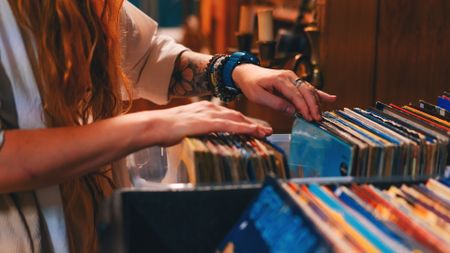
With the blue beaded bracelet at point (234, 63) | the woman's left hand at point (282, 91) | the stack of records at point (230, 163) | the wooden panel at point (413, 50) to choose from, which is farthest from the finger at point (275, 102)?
the wooden panel at point (413, 50)

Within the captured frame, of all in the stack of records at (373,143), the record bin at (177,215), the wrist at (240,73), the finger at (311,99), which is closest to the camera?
the record bin at (177,215)

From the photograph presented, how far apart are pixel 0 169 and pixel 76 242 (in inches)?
12.0

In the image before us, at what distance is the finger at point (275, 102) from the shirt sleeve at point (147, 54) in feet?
1.30

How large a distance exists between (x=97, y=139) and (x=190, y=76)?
1.95 feet

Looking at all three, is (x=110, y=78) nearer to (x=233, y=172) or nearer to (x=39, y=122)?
(x=39, y=122)

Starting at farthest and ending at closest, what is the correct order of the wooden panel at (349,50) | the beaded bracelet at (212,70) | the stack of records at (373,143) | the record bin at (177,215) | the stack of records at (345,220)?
1. the wooden panel at (349,50)
2. the beaded bracelet at (212,70)
3. the stack of records at (373,143)
4. the record bin at (177,215)
5. the stack of records at (345,220)

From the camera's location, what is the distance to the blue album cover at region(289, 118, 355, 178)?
34.4 inches

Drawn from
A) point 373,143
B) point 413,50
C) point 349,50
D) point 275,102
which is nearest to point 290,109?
point 275,102

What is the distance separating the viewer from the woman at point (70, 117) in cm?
93

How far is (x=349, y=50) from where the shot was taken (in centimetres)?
260

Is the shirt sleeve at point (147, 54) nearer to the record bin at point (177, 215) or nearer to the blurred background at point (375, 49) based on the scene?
the record bin at point (177, 215)

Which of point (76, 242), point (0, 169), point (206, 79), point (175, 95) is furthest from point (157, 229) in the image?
point (175, 95)

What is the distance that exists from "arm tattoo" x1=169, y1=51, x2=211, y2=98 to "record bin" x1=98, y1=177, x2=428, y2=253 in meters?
0.70

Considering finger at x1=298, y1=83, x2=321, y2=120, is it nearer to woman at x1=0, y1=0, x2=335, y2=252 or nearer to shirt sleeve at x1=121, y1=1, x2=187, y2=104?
woman at x1=0, y1=0, x2=335, y2=252
